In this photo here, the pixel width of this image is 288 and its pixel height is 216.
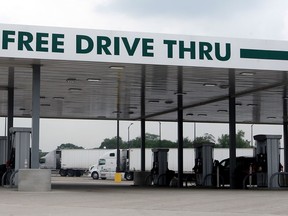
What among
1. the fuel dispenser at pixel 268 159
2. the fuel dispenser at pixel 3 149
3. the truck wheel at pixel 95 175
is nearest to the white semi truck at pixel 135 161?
the truck wheel at pixel 95 175

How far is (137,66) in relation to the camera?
19.5 m

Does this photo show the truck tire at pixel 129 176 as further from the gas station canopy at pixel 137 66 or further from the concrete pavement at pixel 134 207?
the concrete pavement at pixel 134 207

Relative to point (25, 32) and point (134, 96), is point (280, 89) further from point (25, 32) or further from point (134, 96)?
point (25, 32)

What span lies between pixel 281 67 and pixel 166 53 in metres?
3.99

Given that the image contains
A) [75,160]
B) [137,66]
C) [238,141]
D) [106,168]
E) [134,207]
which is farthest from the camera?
[238,141]

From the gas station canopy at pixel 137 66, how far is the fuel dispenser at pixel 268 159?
6.91 ft

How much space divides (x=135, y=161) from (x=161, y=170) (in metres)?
24.8

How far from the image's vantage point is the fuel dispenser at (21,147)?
21203 millimetres

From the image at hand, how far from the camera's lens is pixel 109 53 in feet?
60.3

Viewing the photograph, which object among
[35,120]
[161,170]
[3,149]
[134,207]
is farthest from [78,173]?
[134,207]

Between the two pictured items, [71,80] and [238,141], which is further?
[238,141]

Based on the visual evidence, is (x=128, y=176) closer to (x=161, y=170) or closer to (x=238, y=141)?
(x=161, y=170)

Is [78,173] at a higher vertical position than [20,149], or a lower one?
lower

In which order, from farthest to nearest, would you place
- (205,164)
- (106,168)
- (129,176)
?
(106,168), (129,176), (205,164)
